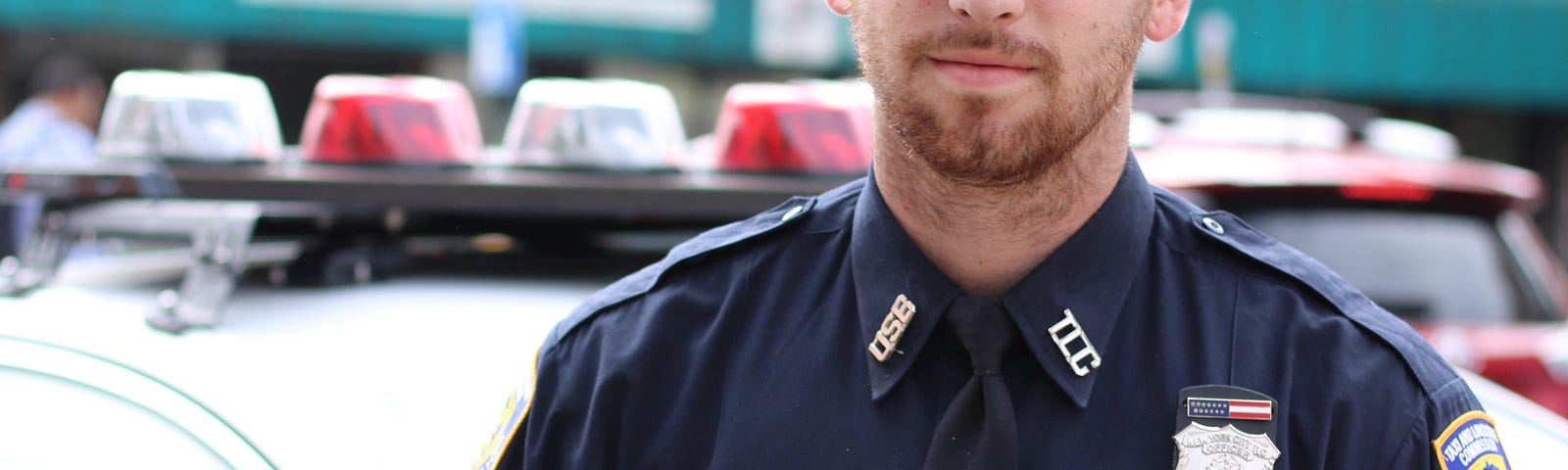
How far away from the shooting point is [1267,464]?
138cm

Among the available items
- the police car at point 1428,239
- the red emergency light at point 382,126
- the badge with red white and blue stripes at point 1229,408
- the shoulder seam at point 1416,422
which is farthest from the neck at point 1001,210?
the police car at point 1428,239

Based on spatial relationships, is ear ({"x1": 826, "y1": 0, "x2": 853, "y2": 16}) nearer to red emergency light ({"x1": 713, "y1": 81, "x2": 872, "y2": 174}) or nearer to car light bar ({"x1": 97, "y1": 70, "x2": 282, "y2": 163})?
red emergency light ({"x1": 713, "y1": 81, "x2": 872, "y2": 174})

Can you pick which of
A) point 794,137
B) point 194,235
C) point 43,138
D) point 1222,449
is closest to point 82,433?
point 194,235

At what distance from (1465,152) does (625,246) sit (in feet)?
64.0

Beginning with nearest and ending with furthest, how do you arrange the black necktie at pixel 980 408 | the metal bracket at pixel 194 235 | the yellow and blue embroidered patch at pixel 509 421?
the black necktie at pixel 980 408
the yellow and blue embroidered patch at pixel 509 421
the metal bracket at pixel 194 235

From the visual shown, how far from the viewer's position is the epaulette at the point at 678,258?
1.63m

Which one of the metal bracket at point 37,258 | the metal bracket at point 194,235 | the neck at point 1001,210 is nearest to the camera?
the neck at point 1001,210

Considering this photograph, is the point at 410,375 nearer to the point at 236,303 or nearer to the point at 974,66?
the point at 236,303

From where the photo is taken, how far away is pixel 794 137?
240 cm

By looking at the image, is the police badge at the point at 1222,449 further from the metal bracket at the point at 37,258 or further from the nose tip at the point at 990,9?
the metal bracket at the point at 37,258

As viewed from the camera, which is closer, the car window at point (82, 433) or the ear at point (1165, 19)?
the ear at point (1165, 19)

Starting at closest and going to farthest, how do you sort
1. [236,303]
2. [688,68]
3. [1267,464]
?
[1267,464] → [236,303] → [688,68]

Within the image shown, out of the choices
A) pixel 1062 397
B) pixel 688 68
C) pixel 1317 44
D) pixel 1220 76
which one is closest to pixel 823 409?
pixel 1062 397

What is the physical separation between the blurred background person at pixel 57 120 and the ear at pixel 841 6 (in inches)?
201
